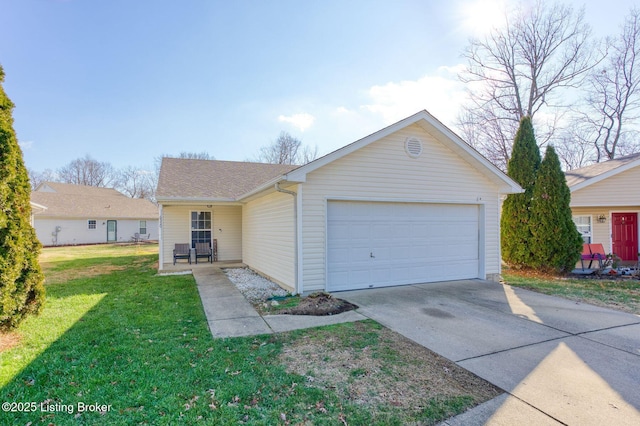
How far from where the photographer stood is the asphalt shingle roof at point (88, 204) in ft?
80.1

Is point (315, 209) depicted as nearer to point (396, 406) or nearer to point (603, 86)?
point (396, 406)

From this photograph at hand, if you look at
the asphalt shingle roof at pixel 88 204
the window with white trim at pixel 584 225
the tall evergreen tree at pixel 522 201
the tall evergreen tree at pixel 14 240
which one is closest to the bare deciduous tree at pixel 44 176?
the asphalt shingle roof at pixel 88 204

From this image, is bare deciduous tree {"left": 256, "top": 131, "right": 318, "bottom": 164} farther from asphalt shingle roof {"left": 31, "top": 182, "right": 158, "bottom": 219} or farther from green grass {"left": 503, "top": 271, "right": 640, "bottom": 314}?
green grass {"left": 503, "top": 271, "right": 640, "bottom": 314}

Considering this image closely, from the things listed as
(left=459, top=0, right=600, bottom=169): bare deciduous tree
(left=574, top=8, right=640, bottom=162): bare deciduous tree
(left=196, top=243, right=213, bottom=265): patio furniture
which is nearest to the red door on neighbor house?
(left=459, top=0, right=600, bottom=169): bare deciduous tree

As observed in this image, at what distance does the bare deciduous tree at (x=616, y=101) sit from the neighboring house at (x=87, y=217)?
111 feet

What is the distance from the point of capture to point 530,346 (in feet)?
13.9

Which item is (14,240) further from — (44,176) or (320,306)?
(44,176)

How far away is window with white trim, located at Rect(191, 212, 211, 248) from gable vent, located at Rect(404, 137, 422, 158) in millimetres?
8858

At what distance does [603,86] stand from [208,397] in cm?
2777

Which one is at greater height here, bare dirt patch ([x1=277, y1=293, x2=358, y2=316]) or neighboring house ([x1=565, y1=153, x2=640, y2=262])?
neighboring house ([x1=565, y1=153, x2=640, y2=262])

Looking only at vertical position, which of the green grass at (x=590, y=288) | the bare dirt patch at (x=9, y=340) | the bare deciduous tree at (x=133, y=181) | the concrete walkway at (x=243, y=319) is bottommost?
the green grass at (x=590, y=288)

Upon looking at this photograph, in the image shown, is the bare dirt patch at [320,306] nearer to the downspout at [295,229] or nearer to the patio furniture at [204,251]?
the downspout at [295,229]

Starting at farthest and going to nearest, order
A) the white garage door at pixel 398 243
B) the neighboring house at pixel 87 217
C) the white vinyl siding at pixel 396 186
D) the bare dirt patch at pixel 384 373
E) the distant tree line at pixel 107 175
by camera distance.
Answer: the distant tree line at pixel 107 175 < the neighboring house at pixel 87 217 < the white garage door at pixel 398 243 < the white vinyl siding at pixel 396 186 < the bare dirt patch at pixel 384 373

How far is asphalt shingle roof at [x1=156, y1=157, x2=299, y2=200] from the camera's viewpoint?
1168cm
